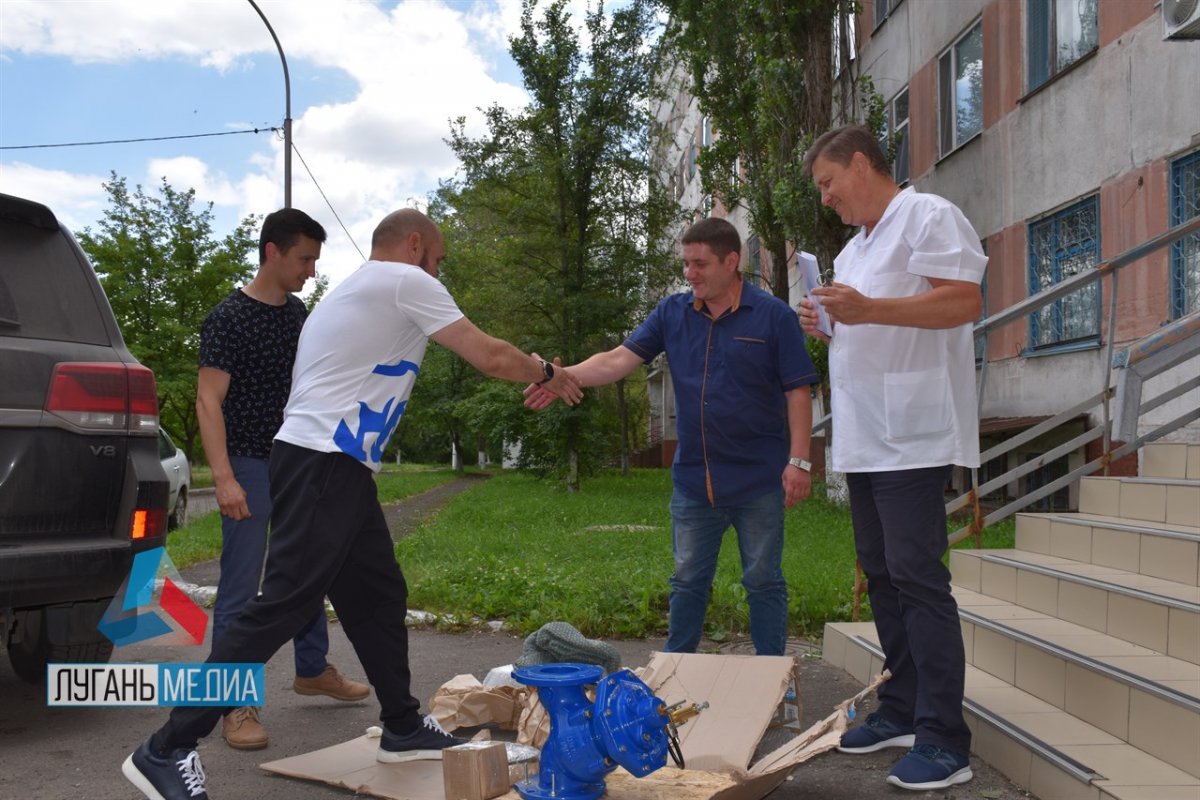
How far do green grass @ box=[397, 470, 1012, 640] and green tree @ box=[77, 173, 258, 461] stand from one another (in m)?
20.2

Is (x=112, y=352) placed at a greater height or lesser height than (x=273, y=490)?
greater

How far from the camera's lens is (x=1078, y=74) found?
11156mm

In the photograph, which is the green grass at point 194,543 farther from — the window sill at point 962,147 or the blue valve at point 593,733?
the window sill at point 962,147

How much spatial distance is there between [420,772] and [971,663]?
2.62 metres

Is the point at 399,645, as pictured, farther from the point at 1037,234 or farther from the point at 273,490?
the point at 1037,234

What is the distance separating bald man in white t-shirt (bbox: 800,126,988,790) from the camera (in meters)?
3.56

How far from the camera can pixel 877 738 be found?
4.09m

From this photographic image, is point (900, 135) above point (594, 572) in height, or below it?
above

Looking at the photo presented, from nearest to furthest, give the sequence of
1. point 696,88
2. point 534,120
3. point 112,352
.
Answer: point 112,352 → point 696,88 → point 534,120

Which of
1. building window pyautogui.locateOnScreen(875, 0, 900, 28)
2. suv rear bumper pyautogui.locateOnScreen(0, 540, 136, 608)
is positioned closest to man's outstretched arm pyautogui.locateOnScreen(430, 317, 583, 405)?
suv rear bumper pyautogui.locateOnScreen(0, 540, 136, 608)

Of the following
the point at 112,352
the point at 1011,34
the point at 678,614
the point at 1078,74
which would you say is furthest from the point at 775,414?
the point at 1011,34

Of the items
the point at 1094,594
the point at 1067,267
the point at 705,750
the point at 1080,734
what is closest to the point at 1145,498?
the point at 1094,594

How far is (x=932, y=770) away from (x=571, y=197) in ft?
67.8

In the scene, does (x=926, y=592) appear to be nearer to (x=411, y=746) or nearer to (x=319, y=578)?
(x=411, y=746)
